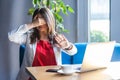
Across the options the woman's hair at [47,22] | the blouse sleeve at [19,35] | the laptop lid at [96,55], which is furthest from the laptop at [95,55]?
the blouse sleeve at [19,35]

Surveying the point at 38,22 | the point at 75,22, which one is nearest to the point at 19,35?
the point at 38,22

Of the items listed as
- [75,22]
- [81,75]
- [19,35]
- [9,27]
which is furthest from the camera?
[75,22]

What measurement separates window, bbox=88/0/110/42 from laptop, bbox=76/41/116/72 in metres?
1.92

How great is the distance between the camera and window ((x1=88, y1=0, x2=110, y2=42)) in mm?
3557

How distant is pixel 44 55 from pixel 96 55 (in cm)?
68

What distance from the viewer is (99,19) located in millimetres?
3584

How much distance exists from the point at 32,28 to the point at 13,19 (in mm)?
1252

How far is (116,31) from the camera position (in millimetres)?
3547

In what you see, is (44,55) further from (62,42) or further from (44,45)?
(62,42)

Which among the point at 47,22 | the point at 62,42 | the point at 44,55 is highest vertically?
the point at 47,22

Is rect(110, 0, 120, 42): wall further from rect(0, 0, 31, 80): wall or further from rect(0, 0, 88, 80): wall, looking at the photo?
rect(0, 0, 31, 80): wall

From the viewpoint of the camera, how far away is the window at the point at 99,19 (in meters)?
3.56

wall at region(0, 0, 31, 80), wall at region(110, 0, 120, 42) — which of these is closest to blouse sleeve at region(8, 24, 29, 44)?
wall at region(0, 0, 31, 80)

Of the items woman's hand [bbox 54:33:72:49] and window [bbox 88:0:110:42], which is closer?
woman's hand [bbox 54:33:72:49]
